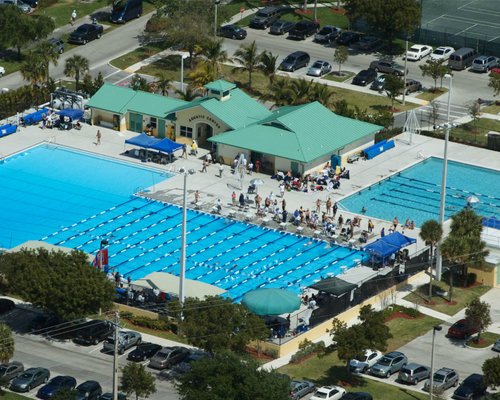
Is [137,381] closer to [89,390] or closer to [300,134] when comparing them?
[89,390]

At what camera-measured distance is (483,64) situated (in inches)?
5349

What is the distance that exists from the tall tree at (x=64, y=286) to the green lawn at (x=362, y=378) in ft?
36.9

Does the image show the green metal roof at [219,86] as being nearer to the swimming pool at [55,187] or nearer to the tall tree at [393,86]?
the swimming pool at [55,187]

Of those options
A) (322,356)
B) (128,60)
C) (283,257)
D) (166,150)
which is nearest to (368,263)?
(283,257)

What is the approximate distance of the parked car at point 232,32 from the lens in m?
142

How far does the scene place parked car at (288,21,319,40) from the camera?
142375mm

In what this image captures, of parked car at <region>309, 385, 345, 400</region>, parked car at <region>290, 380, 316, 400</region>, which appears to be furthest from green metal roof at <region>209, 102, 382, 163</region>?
parked car at <region>309, 385, 345, 400</region>

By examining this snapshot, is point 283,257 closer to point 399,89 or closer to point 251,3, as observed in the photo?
point 399,89

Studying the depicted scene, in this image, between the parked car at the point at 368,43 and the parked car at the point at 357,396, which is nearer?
the parked car at the point at 357,396

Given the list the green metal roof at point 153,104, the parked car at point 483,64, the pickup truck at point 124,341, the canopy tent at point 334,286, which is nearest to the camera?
the pickup truck at point 124,341

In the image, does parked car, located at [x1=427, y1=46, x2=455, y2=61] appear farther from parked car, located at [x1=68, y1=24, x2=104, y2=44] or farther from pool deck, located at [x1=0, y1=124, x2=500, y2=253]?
parked car, located at [x1=68, y1=24, x2=104, y2=44]

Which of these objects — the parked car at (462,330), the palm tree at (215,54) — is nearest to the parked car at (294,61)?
the palm tree at (215,54)

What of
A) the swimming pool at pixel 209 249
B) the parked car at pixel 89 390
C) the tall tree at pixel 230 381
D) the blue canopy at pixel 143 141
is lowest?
the swimming pool at pixel 209 249

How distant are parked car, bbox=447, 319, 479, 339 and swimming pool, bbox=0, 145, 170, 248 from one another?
2862 cm
